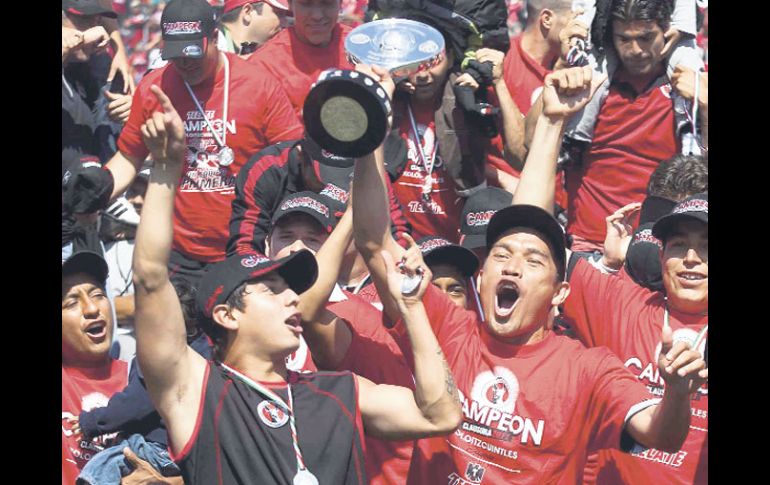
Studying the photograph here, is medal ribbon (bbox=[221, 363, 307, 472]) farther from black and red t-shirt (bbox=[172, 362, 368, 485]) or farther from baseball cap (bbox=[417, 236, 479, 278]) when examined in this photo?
baseball cap (bbox=[417, 236, 479, 278])

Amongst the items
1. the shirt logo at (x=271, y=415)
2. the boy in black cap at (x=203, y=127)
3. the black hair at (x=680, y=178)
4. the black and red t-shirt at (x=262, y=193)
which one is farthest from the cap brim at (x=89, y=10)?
the shirt logo at (x=271, y=415)

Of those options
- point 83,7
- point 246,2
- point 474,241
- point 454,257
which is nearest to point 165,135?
point 454,257

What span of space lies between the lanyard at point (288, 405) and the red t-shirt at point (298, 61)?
265 cm

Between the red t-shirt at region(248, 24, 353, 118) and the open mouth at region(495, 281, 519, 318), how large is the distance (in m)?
2.23

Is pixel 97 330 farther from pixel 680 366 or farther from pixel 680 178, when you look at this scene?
pixel 680 366

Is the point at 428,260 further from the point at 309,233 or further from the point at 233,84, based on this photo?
the point at 233,84

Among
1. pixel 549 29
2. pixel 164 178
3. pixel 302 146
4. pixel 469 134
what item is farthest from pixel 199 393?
pixel 549 29

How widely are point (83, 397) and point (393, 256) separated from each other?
5.63ft

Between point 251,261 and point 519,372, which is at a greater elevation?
point 251,261

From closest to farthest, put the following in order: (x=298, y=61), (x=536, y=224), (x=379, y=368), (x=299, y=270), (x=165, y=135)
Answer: (x=165, y=135) < (x=299, y=270) < (x=379, y=368) < (x=536, y=224) < (x=298, y=61)

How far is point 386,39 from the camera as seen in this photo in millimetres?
6207

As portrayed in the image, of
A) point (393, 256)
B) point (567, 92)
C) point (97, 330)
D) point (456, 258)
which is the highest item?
point (567, 92)

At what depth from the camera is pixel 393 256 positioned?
5.61m

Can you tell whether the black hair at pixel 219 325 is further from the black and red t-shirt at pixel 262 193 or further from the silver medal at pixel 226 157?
the silver medal at pixel 226 157
